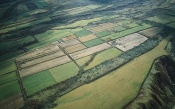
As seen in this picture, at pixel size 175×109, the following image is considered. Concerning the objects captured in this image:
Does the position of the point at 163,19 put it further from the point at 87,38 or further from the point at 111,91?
the point at 111,91

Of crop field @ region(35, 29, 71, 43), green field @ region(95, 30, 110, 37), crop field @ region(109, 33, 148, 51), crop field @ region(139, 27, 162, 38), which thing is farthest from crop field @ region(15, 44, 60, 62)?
crop field @ region(139, 27, 162, 38)

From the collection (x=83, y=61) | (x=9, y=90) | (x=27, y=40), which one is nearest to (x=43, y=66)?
(x=83, y=61)

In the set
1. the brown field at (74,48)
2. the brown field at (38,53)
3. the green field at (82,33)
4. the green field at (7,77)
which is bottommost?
the green field at (7,77)

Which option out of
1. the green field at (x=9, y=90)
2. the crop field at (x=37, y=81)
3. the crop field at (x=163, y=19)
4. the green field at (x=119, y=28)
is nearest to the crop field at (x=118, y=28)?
the green field at (x=119, y=28)

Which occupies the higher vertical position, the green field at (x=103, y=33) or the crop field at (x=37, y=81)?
the green field at (x=103, y=33)

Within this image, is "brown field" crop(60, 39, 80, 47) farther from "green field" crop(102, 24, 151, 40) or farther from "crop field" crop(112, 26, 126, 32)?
"crop field" crop(112, 26, 126, 32)

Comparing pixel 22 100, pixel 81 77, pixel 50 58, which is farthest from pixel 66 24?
pixel 22 100

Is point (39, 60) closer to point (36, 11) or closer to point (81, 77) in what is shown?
point (81, 77)

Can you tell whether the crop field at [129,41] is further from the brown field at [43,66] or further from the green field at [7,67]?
the green field at [7,67]
